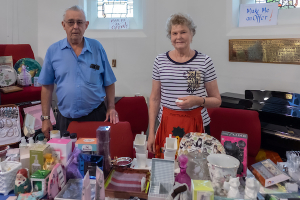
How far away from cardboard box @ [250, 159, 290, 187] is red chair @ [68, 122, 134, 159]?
826 millimetres

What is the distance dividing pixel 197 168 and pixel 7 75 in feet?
8.37

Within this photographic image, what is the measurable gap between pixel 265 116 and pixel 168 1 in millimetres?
1988

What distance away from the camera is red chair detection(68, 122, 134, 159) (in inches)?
68.9

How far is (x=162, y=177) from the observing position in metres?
1.18

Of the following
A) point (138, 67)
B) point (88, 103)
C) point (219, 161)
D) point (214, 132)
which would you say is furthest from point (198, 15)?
point (219, 161)

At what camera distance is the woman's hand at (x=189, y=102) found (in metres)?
1.59

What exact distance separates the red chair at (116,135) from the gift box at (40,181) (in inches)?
24.5

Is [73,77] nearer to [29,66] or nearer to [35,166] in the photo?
[35,166]

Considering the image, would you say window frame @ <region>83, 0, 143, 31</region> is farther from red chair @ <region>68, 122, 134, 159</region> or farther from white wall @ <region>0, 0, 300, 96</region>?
red chair @ <region>68, 122, 134, 159</region>

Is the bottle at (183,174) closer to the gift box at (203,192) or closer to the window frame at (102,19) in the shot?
the gift box at (203,192)

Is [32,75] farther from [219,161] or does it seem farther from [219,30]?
[219,161]

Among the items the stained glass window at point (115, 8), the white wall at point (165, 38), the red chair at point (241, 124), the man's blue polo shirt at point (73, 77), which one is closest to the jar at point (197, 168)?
the red chair at point (241, 124)

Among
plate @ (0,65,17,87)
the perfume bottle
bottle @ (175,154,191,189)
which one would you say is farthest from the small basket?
plate @ (0,65,17,87)

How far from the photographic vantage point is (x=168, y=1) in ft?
11.2
